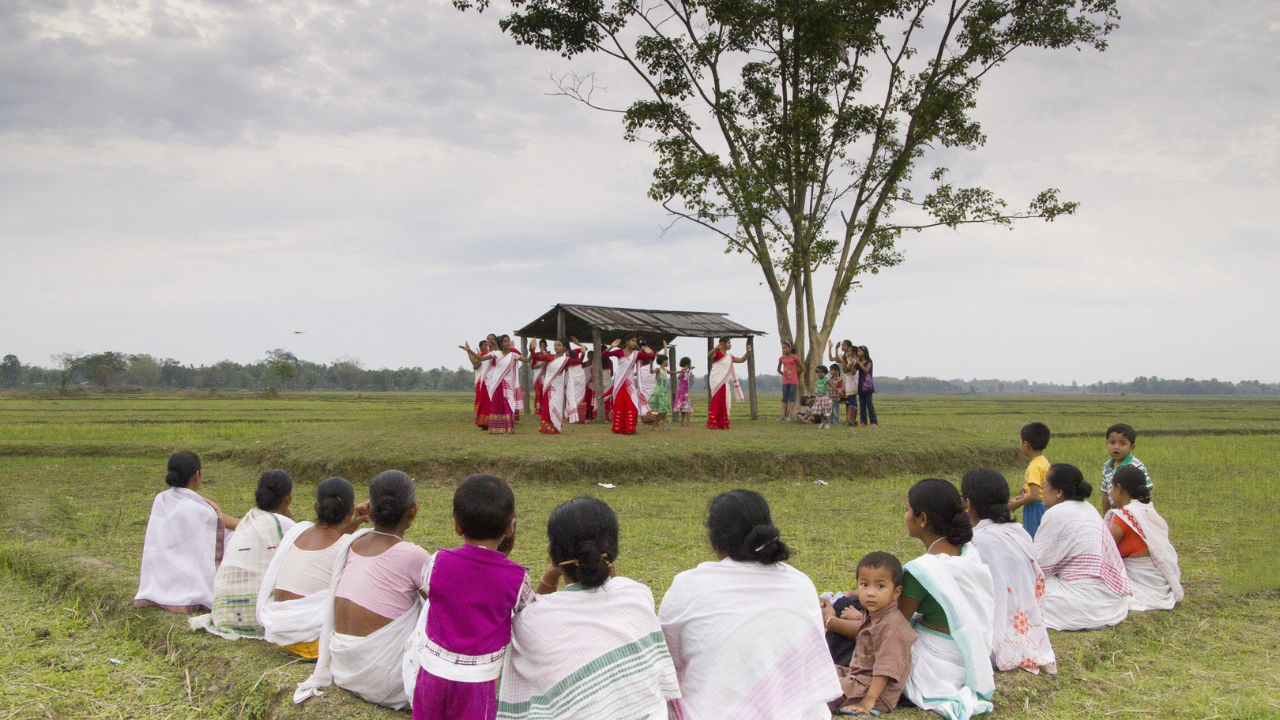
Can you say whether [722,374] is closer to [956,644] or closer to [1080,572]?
[1080,572]

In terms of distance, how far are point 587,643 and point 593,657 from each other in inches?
2.1

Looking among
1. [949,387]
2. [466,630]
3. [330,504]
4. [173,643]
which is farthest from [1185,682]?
[949,387]

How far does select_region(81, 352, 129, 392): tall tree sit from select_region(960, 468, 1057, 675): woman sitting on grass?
7125cm

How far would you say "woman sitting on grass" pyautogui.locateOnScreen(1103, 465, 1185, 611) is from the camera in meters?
5.14

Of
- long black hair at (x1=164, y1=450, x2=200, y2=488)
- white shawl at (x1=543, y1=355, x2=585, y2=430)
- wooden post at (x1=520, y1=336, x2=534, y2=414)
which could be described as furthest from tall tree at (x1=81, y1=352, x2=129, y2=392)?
long black hair at (x1=164, y1=450, x2=200, y2=488)

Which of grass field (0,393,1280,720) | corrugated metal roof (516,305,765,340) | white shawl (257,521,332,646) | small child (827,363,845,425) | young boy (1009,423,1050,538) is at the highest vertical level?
corrugated metal roof (516,305,765,340)

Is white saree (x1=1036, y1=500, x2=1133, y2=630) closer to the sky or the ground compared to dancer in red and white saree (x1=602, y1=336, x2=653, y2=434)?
closer to the ground

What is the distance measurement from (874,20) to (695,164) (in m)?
5.38

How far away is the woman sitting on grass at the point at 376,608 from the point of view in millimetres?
3506

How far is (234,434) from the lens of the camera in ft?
61.2

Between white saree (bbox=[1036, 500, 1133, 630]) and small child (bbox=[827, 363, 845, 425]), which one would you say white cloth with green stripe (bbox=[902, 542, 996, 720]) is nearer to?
white saree (bbox=[1036, 500, 1133, 630])

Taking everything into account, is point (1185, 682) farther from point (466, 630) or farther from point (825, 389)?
point (825, 389)

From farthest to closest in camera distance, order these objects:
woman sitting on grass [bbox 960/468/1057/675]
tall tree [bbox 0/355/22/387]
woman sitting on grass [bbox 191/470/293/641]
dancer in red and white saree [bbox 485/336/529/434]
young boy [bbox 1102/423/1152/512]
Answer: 1. tall tree [bbox 0/355/22/387]
2. dancer in red and white saree [bbox 485/336/529/434]
3. young boy [bbox 1102/423/1152/512]
4. woman sitting on grass [bbox 191/470/293/641]
5. woman sitting on grass [bbox 960/468/1057/675]

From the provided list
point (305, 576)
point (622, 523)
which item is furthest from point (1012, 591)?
point (622, 523)
